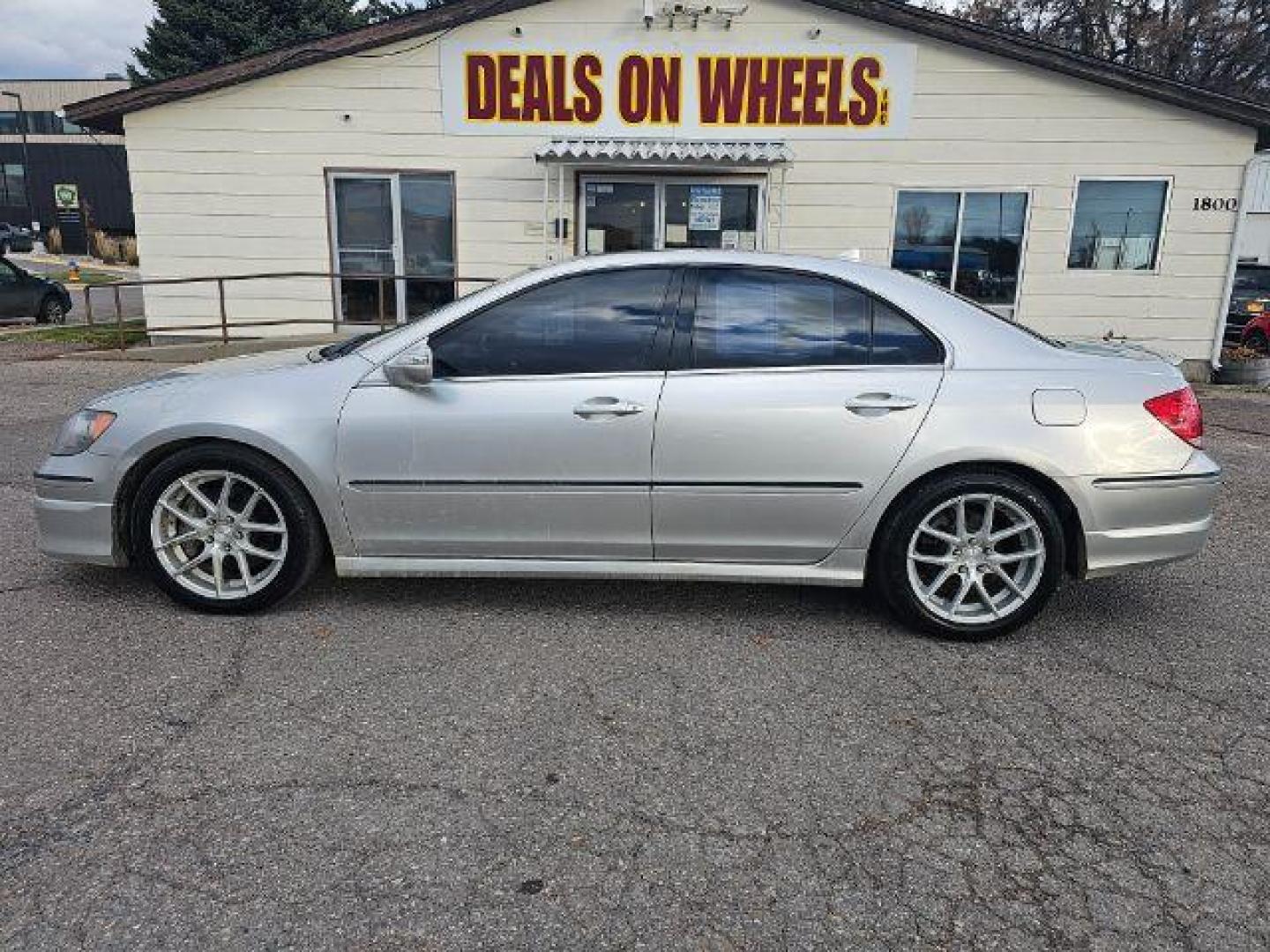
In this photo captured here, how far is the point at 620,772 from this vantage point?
2750 millimetres

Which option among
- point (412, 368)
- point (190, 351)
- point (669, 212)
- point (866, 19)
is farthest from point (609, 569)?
point (190, 351)

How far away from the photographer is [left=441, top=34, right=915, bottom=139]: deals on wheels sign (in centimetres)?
1138

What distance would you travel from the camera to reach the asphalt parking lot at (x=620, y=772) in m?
2.18

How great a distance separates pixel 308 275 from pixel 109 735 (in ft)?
32.9

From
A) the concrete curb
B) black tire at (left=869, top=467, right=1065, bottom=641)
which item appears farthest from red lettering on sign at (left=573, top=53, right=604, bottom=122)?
black tire at (left=869, top=467, right=1065, bottom=641)

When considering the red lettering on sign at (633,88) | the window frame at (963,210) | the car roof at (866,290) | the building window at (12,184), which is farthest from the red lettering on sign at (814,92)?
the building window at (12,184)

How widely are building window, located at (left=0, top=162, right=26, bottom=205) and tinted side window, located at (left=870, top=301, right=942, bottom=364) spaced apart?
62856 mm

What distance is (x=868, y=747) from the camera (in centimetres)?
291

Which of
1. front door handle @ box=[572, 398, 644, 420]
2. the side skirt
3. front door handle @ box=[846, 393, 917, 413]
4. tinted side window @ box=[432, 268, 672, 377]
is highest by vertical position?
tinted side window @ box=[432, 268, 672, 377]

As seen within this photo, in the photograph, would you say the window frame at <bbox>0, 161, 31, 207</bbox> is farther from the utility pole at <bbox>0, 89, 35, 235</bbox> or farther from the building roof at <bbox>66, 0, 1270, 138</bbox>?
the building roof at <bbox>66, 0, 1270, 138</bbox>

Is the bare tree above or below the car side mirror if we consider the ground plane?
above

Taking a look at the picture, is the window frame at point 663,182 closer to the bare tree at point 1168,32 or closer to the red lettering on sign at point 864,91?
the red lettering on sign at point 864,91

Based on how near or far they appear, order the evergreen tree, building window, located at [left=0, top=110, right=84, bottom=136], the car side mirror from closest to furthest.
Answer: the car side mirror
the evergreen tree
building window, located at [left=0, top=110, right=84, bottom=136]

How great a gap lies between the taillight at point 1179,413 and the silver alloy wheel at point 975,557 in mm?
652
